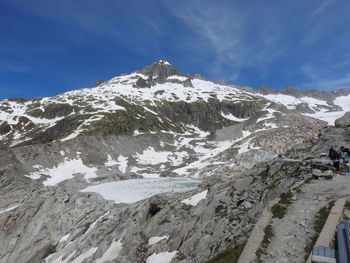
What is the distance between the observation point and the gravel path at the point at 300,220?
12.1m

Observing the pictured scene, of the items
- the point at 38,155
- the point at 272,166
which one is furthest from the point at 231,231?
the point at 38,155

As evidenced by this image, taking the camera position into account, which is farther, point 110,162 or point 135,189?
point 110,162

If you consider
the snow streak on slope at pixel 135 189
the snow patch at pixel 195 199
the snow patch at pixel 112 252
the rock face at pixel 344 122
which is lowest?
the snow streak on slope at pixel 135 189

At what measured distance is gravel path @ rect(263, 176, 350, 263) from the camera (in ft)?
39.6

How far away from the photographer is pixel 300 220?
14242 mm

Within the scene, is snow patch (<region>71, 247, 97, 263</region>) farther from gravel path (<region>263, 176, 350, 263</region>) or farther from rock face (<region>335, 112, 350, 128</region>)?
rock face (<region>335, 112, 350, 128</region>)

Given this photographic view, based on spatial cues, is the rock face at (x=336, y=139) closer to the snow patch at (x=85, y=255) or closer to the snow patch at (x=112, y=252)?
the snow patch at (x=112, y=252)

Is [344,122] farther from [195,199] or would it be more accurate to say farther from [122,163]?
[122,163]

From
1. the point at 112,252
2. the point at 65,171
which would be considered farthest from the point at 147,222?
the point at 65,171

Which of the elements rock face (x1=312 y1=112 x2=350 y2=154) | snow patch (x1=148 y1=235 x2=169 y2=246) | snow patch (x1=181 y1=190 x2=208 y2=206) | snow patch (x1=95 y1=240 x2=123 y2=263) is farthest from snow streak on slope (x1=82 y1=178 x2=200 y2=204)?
rock face (x1=312 y1=112 x2=350 y2=154)

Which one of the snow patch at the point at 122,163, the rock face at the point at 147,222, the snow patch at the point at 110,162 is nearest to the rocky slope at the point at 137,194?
the snow patch at the point at 110,162

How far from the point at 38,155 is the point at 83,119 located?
7188 cm

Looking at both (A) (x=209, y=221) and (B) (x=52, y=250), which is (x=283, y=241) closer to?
(A) (x=209, y=221)

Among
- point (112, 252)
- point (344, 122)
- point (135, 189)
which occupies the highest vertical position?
point (344, 122)
